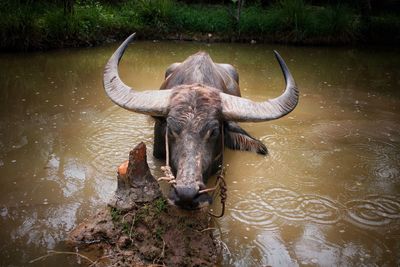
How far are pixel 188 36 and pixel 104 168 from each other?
26.3 feet

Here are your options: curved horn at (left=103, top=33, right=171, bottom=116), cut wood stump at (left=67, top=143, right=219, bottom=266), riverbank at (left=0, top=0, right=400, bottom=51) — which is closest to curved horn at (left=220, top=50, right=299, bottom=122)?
curved horn at (left=103, top=33, right=171, bottom=116)

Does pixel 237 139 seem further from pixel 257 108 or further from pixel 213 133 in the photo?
pixel 213 133

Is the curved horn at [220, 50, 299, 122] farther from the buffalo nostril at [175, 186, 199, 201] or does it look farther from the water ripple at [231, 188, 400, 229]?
the buffalo nostril at [175, 186, 199, 201]

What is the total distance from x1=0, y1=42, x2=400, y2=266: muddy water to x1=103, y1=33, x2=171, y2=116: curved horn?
0.86 meters

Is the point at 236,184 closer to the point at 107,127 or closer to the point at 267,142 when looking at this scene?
the point at 267,142

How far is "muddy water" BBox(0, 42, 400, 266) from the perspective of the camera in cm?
329

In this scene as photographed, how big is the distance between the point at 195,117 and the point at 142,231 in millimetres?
1074

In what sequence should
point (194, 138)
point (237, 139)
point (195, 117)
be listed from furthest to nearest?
point (237, 139), point (195, 117), point (194, 138)

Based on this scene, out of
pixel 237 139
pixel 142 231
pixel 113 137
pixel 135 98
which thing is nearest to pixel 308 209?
pixel 237 139

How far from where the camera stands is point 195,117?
138 inches

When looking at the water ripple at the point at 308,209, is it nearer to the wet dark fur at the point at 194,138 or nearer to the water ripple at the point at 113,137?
the wet dark fur at the point at 194,138

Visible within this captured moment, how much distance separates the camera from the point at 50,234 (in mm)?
3225

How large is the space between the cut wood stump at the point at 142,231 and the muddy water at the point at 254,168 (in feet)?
0.73

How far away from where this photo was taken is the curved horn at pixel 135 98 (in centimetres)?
374
